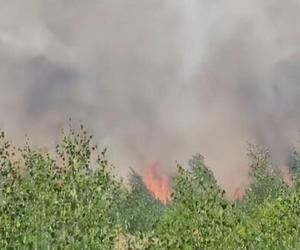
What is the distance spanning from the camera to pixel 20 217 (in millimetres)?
48281

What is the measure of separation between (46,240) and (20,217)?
2.71m

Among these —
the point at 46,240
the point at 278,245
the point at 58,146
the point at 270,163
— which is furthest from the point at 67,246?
the point at 270,163

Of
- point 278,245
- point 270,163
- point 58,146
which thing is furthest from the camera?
Result: point 270,163

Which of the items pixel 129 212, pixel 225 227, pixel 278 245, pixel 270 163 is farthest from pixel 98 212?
→ pixel 270 163

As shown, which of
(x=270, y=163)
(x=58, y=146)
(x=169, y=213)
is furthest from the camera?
(x=270, y=163)

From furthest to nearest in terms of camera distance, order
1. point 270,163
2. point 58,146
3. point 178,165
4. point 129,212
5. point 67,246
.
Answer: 1. point 270,163
2. point 129,212
3. point 178,165
4. point 58,146
5. point 67,246

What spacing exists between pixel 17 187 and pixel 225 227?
18.9 meters

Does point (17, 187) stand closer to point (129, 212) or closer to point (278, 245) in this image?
point (278, 245)

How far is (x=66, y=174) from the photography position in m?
52.5

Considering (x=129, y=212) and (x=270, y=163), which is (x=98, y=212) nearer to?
(x=129, y=212)

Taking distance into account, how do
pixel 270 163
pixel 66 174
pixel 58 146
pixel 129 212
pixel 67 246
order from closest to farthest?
pixel 67 246, pixel 66 174, pixel 58 146, pixel 129 212, pixel 270 163

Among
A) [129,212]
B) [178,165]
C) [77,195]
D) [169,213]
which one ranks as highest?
[129,212]

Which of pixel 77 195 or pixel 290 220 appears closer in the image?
pixel 77 195

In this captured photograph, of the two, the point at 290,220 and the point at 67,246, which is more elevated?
the point at 290,220
